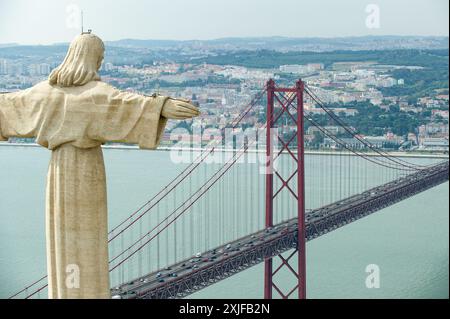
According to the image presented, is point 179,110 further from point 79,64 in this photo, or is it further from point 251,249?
point 251,249

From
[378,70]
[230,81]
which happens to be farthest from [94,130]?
[378,70]

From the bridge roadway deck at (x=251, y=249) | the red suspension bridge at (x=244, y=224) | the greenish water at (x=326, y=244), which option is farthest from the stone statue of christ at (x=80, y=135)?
the greenish water at (x=326, y=244)

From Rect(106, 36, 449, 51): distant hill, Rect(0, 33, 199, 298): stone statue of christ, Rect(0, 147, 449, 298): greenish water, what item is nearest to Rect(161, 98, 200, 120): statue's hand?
Rect(0, 33, 199, 298): stone statue of christ

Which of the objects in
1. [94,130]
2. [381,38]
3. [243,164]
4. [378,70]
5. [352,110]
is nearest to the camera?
[94,130]

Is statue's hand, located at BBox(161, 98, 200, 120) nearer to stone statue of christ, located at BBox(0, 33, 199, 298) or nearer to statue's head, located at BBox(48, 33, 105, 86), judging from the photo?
stone statue of christ, located at BBox(0, 33, 199, 298)

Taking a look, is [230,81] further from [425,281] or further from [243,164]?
[425,281]

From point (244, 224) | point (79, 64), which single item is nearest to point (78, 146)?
point (79, 64)
